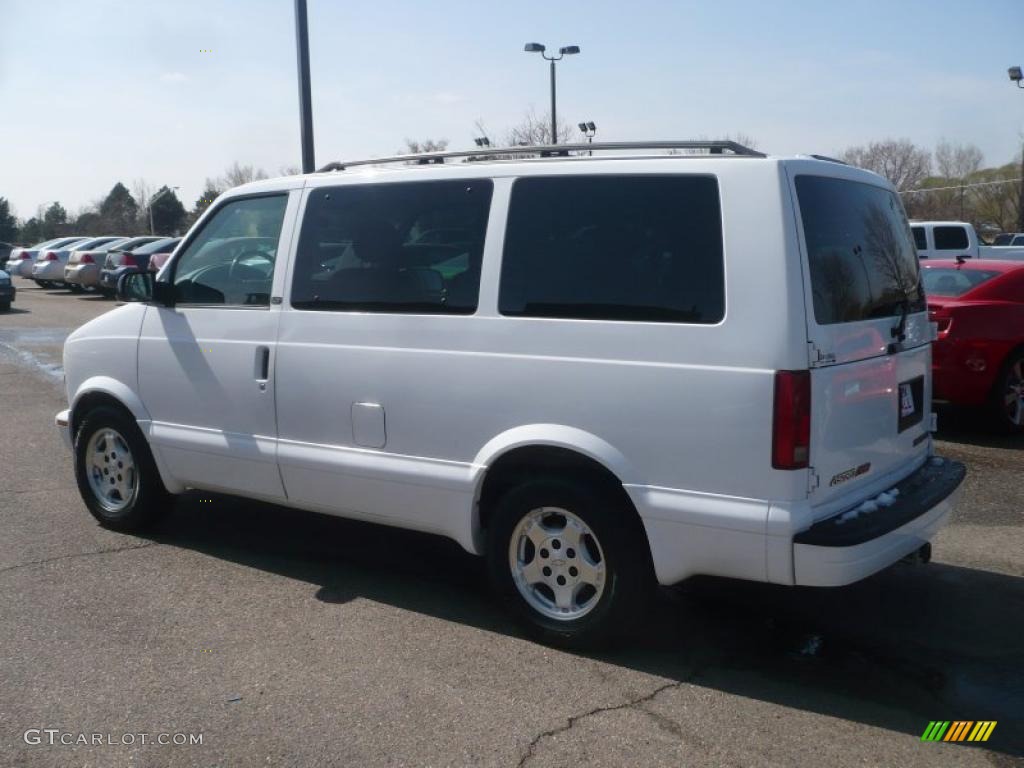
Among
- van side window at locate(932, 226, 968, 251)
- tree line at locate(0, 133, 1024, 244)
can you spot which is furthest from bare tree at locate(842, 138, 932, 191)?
van side window at locate(932, 226, 968, 251)

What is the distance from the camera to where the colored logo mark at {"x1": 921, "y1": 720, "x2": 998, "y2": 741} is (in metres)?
3.73

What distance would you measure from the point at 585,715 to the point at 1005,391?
20.6 ft

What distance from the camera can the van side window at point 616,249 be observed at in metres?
4.06

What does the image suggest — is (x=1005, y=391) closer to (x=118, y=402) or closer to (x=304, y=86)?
(x=118, y=402)

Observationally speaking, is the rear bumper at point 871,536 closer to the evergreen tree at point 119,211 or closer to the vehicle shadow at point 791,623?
the vehicle shadow at point 791,623

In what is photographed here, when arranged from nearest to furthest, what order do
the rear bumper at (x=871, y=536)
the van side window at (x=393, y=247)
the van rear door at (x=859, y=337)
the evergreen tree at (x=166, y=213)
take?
the rear bumper at (x=871, y=536), the van rear door at (x=859, y=337), the van side window at (x=393, y=247), the evergreen tree at (x=166, y=213)

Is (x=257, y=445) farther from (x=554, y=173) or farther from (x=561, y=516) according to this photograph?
(x=554, y=173)

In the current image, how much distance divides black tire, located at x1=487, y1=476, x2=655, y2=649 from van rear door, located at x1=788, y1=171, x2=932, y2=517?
0.78 metres

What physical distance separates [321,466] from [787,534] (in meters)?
2.38

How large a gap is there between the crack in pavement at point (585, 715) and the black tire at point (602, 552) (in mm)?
310

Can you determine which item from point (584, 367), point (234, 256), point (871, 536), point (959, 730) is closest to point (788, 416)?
point (871, 536)

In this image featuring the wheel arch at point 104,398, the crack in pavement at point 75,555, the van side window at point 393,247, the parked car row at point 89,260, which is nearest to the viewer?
the van side window at point 393,247

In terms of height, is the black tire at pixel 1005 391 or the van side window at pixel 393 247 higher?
the van side window at pixel 393 247

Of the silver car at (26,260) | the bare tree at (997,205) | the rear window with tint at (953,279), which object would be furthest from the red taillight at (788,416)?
the bare tree at (997,205)
